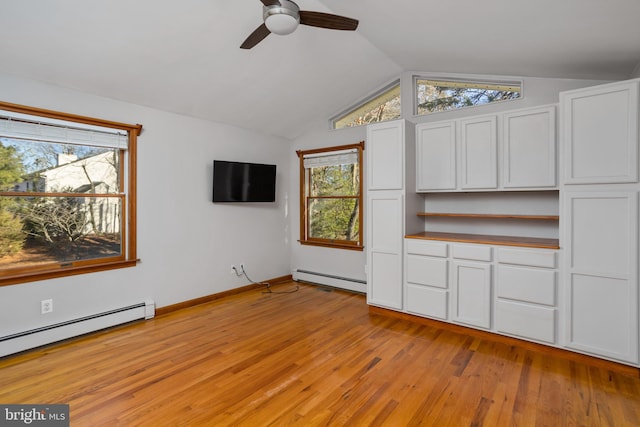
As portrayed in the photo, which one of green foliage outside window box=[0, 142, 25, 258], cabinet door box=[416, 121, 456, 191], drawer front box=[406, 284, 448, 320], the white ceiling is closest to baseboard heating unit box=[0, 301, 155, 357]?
green foliage outside window box=[0, 142, 25, 258]

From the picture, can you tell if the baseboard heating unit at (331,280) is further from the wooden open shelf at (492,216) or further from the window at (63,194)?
the window at (63,194)

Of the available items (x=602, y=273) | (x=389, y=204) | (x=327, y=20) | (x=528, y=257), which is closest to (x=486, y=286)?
(x=528, y=257)

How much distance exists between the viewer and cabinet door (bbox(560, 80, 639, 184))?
8.07 ft

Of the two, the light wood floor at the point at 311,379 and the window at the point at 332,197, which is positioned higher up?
the window at the point at 332,197

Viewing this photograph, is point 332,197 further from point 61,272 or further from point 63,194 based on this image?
point 61,272

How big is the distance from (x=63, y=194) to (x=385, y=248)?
3.32 m

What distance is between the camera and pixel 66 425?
1933 millimetres

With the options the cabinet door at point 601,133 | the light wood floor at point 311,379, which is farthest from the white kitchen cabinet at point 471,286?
the cabinet door at point 601,133

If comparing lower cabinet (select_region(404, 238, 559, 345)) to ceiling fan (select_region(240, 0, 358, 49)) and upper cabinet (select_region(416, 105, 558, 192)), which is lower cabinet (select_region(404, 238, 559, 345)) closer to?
upper cabinet (select_region(416, 105, 558, 192))

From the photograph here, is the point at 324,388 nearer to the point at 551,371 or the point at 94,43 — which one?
the point at 551,371

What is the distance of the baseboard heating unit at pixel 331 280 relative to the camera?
4675 mm

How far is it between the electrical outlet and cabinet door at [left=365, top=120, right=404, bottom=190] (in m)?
3.36

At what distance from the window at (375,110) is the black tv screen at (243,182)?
1296 mm

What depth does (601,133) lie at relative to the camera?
257cm
